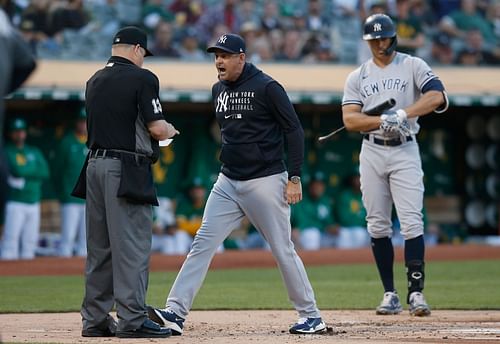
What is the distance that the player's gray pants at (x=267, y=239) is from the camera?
6598mm

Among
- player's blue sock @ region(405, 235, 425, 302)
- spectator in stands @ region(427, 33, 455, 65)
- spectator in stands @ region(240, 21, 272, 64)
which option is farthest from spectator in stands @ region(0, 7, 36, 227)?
spectator in stands @ region(427, 33, 455, 65)

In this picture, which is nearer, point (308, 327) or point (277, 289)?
point (308, 327)

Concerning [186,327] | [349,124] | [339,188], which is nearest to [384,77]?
[349,124]

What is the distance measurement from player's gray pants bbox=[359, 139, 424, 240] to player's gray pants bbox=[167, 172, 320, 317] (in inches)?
60.1

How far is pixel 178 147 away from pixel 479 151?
223 inches

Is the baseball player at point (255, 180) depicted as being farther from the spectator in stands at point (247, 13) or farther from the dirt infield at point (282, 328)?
the spectator in stands at point (247, 13)

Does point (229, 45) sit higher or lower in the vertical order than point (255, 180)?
higher

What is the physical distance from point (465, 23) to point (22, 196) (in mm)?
9255

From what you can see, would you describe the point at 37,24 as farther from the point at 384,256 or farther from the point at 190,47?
the point at 384,256

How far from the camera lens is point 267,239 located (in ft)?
21.9

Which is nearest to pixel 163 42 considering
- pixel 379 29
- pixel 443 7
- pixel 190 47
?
pixel 190 47

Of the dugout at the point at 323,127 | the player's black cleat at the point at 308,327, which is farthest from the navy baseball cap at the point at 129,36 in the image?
the dugout at the point at 323,127

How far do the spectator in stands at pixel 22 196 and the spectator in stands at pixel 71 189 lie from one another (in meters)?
0.52

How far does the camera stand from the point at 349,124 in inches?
317
